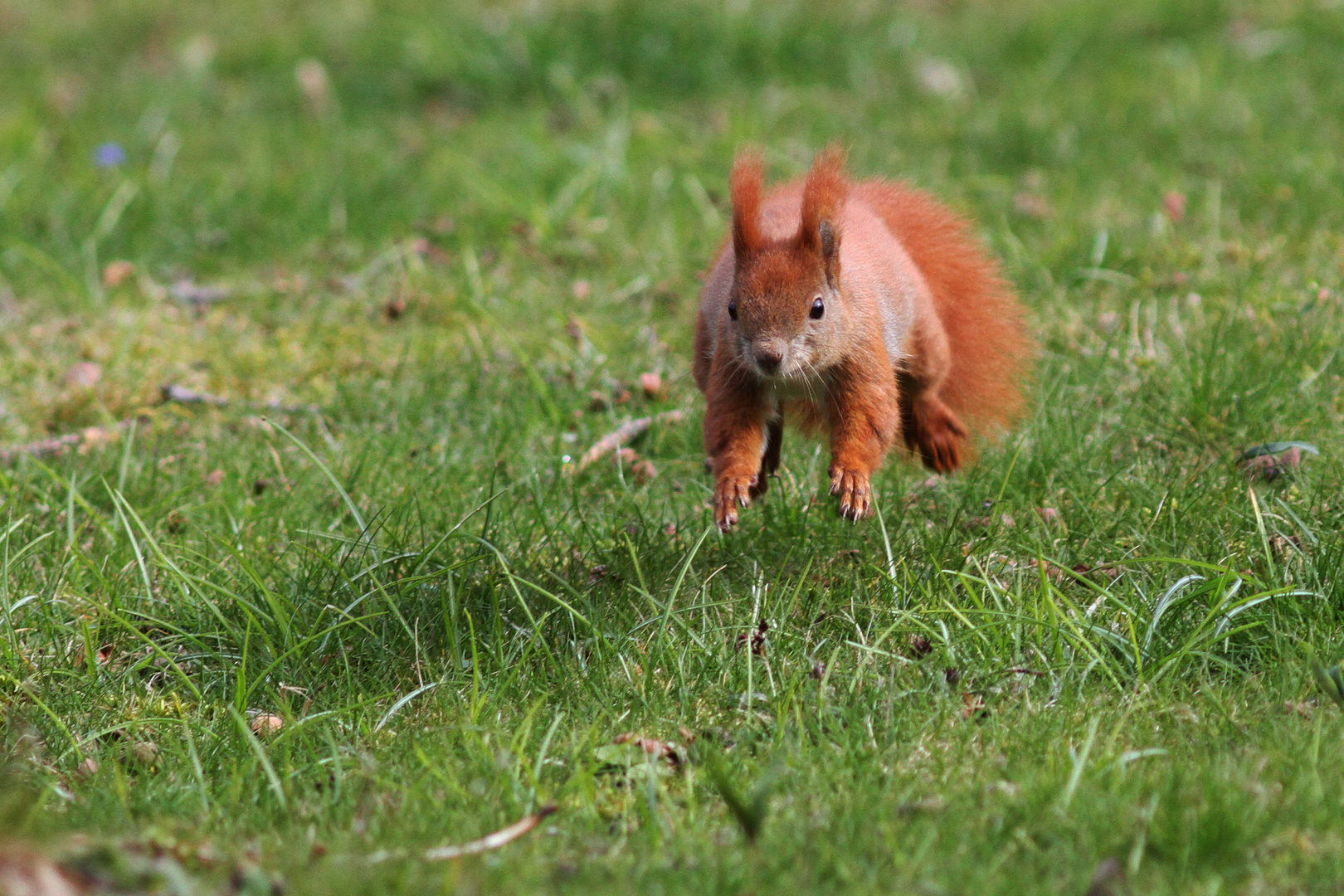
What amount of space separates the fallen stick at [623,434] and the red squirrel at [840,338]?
56cm

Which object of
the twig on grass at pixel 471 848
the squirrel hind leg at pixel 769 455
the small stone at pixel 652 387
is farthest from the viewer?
the small stone at pixel 652 387

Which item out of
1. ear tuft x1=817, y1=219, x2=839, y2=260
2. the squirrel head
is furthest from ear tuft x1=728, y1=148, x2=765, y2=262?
ear tuft x1=817, y1=219, x2=839, y2=260

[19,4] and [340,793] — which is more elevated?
[19,4]

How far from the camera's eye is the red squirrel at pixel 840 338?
2330mm

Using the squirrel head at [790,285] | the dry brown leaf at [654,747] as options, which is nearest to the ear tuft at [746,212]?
the squirrel head at [790,285]

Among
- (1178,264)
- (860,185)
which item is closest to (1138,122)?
(1178,264)

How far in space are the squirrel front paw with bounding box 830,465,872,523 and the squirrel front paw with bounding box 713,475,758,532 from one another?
0.49 feet

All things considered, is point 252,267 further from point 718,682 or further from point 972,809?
point 972,809

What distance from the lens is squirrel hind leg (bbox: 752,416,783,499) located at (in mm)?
2598

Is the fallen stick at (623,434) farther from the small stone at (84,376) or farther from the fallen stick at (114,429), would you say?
the small stone at (84,376)

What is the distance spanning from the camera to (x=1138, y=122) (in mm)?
5242

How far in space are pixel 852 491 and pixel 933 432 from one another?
0.62 m

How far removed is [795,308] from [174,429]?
204 cm

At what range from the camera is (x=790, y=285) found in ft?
7.59
